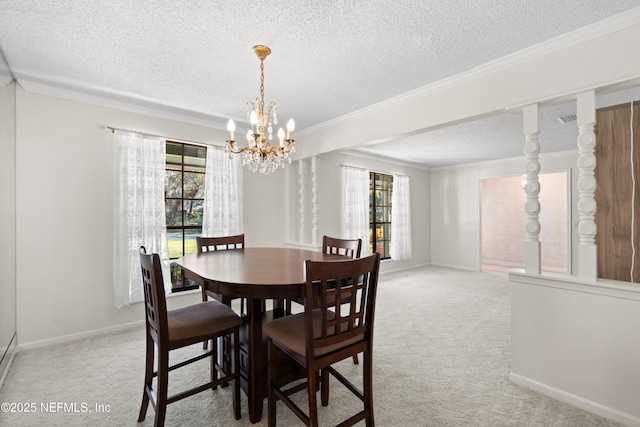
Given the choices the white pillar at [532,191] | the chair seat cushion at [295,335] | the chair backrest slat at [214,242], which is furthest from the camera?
the chair backrest slat at [214,242]

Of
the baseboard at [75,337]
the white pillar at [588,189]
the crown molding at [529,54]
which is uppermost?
the crown molding at [529,54]

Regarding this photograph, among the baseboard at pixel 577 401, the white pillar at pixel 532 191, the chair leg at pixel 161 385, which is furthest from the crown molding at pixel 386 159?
the chair leg at pixel 161 385

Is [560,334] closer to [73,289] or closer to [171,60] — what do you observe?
[171,60]

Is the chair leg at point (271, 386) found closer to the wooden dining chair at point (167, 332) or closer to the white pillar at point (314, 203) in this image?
the wooden dining chair at point (167, 332)

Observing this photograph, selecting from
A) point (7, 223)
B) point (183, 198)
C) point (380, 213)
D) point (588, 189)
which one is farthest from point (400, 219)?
point (7, 223)

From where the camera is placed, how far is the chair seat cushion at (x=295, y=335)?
1.51m

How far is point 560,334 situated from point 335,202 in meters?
3.67

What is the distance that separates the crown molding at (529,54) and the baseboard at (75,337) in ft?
11.9

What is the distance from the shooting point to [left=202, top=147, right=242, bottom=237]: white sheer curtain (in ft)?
12.4

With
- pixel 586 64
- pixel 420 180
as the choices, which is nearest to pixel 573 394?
pixel 586 64

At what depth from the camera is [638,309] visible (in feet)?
5.75

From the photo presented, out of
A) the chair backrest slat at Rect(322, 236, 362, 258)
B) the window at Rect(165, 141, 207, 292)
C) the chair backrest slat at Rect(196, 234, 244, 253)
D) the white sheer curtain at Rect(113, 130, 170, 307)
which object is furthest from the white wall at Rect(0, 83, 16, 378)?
the chair backrest slat at Rect(322, 236, 362, 258)

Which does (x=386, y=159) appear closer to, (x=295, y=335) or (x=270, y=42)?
(x=270, y=42)

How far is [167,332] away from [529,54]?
3037mm
